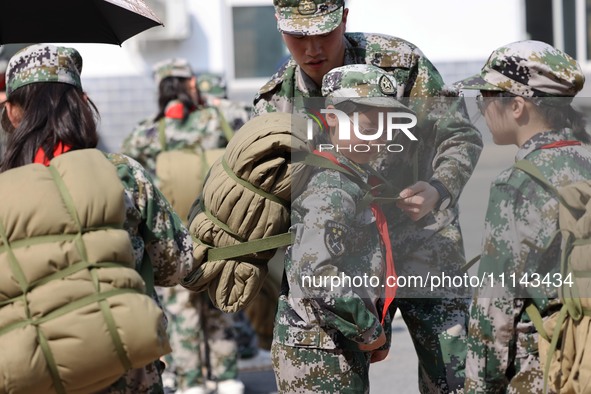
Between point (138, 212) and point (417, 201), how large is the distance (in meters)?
1.35

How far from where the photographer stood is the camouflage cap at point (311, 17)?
4.96 metres

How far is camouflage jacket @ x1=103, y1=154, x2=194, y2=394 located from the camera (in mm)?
3846

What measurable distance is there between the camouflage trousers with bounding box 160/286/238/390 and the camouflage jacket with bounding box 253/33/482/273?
3.02m

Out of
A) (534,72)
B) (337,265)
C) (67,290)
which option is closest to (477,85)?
(534,72)

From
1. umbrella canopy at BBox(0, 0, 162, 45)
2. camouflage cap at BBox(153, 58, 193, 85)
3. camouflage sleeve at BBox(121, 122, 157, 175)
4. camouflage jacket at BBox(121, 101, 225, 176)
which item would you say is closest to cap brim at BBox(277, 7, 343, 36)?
umbrella canopy at BBox(0, 0, 162, 45)

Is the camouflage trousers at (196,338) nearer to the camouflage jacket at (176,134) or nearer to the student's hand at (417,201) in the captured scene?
the camouflage jacket at (176,134)

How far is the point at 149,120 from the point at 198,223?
3.86 m

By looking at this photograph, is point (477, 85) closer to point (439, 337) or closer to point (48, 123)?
point (439, 337)

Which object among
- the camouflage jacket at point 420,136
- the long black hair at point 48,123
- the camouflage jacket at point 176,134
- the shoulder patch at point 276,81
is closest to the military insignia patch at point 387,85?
the camouflage jacket at point 420,136

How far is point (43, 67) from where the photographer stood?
3.91 metres

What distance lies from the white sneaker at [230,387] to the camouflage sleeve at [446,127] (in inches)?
131

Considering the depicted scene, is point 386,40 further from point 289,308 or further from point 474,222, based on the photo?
point 289,308

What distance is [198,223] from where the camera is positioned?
185 inches

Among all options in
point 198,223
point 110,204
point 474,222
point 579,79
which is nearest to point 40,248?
point 110,204
